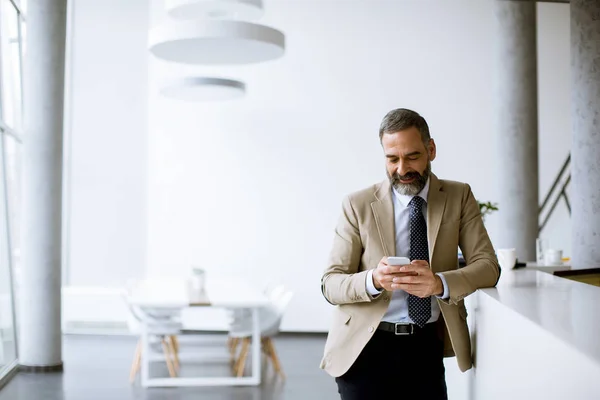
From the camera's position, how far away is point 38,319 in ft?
28.6

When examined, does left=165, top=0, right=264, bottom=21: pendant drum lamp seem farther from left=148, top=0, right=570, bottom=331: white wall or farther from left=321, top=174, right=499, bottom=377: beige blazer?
left=148, top=0, right=570, bottom=331: white wall

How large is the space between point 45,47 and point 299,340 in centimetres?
497

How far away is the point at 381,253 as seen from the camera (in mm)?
3127

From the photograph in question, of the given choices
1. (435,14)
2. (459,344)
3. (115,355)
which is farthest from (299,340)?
(459,344)

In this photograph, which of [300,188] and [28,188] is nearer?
[28,188]

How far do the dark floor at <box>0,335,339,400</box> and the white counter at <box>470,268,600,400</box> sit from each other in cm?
428

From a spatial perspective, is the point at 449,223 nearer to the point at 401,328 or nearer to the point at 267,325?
the point at 401,328

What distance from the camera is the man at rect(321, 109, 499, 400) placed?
3059 millimetres

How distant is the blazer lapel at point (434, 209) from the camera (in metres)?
3.10

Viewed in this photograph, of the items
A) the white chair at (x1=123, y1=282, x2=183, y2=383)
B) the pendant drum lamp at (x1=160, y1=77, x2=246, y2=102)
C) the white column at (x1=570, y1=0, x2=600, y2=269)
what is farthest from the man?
the pendant drum lamp at (x1=160, y1=77, x2=246, y2=102)

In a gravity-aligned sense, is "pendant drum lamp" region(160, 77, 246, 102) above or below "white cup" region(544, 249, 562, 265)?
above

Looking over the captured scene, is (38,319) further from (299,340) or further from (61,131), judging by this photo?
(299,340)

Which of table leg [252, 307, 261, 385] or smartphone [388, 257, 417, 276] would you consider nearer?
smartphone [388, 257, 417, 276]

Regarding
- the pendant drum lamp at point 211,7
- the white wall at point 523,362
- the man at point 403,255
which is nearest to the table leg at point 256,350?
the pendant drum lamp at point 211,7
